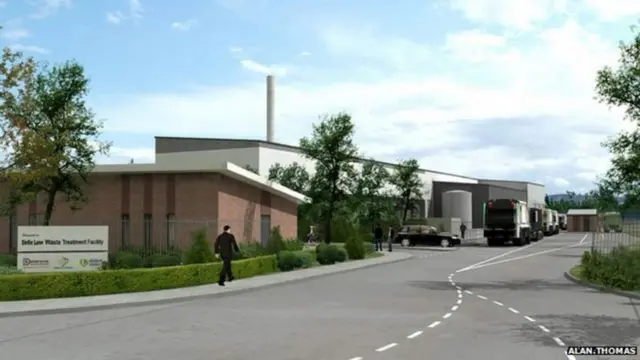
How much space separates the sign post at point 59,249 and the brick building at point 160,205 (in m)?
9.14

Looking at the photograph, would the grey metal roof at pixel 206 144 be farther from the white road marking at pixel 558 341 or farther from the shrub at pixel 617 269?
the white road marking at pixel 558 341

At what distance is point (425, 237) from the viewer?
5600cm

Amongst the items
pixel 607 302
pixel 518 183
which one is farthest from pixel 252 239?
pixel 518 183

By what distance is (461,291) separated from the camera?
20516mm

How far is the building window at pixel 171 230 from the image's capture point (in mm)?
32469

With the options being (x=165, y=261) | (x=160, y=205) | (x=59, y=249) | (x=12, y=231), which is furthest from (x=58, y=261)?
(x=12, y=231)

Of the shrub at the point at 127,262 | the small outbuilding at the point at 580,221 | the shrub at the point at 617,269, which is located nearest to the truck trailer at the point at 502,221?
the shrub at the point at 617,269

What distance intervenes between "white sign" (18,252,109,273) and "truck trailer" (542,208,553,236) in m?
66.7

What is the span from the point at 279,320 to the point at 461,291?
829 centimetres

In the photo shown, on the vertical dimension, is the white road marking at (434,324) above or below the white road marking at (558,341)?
below

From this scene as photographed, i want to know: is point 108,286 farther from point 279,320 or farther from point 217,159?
point 217,159

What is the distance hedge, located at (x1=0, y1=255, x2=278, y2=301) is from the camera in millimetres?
17856

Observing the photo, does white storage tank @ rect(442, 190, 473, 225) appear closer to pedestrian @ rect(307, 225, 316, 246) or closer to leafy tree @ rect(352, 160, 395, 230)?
leafy tree @ rect(352, 160, 395, 230)

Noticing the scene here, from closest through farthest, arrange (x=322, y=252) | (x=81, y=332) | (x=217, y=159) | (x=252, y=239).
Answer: (x=81, y=332) < (x=322, y=252) < (x=252, y=239) < (x=217, y=159)
